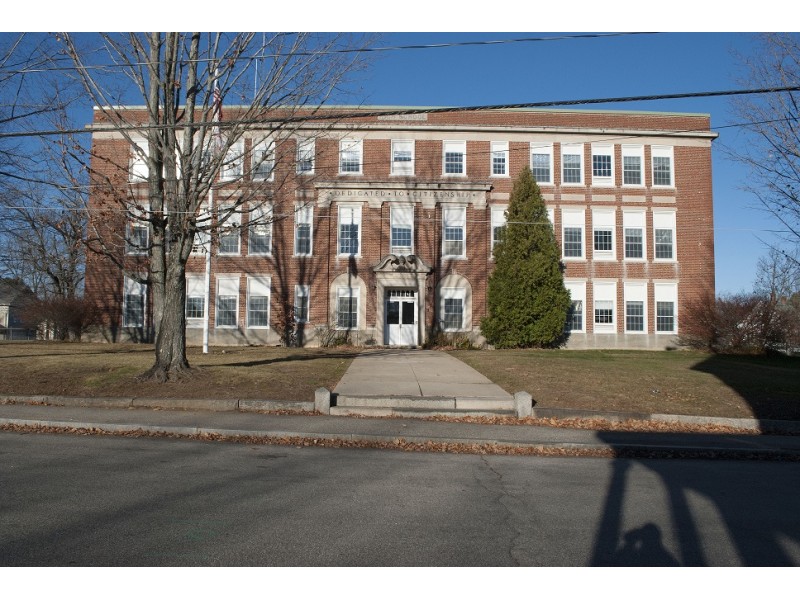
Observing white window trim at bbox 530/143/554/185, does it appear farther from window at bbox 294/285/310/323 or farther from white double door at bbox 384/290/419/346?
window at bbox 294/285/310/323

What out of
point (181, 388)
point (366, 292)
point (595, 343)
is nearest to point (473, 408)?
point (181, 388)

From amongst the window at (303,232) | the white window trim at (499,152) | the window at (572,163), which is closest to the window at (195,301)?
the window at (303,232)

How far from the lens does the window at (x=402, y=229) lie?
27.8 meters

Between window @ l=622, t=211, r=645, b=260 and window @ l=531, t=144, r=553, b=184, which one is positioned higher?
window @ l=531, t=144, r=553, b=184

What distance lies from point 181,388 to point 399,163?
18.8m

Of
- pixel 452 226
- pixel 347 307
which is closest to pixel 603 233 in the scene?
pixel 452 226

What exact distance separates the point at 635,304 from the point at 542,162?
8.55 m

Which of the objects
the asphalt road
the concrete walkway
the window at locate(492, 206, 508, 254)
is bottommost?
the asphalt road

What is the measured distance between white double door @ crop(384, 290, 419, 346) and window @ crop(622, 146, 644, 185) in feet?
41.0

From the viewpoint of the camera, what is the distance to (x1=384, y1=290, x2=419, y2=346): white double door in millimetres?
27500

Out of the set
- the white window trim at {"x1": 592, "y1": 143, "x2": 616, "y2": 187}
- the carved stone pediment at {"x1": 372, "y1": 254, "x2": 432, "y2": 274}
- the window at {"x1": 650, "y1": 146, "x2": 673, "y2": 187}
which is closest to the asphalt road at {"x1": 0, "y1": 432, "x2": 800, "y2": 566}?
the carved stone pediment at {"x1": 372, "y1": 254, "x2": 432, "y2": 274}

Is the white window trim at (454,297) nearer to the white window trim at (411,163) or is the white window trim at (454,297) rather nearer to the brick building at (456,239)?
the brick building at (456,239)

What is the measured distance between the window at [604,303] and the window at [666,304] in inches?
87.7

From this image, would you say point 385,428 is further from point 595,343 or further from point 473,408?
point 595,343
